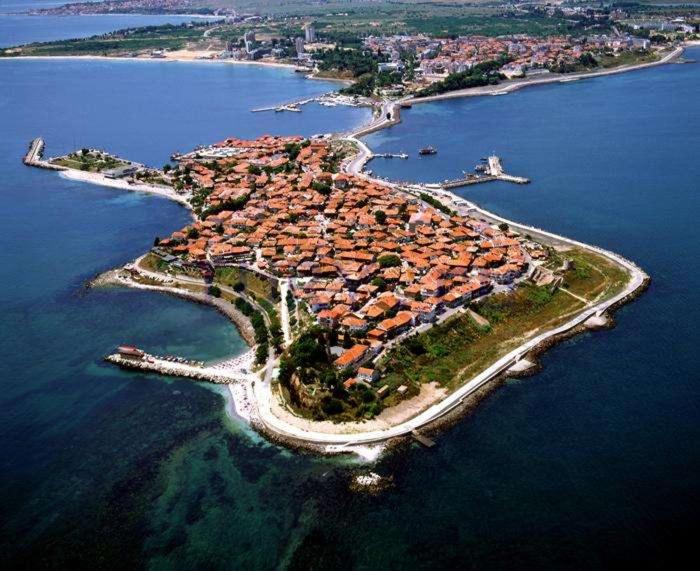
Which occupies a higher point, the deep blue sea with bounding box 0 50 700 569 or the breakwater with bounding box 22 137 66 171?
the deep blue sea with bounding box 0 50 700 569

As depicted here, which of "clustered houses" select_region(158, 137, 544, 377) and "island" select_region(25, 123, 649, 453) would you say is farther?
"clustered houses" select_region(158, 137, 544, 377)

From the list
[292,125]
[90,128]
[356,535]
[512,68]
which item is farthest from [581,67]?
[356,535]

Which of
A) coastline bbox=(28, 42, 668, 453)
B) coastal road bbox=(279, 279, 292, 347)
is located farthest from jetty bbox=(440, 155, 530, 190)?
coastal road bbox=(279, 279, 292, 347)

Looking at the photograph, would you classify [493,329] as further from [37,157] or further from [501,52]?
[501,52]

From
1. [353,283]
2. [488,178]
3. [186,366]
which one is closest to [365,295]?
[353,283]

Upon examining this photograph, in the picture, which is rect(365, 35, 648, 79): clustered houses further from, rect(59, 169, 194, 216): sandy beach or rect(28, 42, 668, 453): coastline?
rect(28, 42, 668, 453): coastline

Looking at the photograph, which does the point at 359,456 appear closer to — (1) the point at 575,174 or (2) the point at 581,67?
(1) the point at 575,174

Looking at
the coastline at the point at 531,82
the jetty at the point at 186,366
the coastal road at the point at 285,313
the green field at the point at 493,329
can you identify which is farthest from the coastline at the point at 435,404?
the coastline at the point at 531,82
